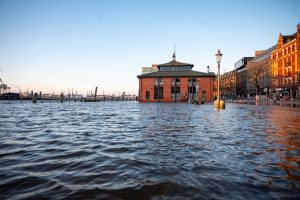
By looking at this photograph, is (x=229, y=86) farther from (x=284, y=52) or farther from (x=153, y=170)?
(x=153, y=170)

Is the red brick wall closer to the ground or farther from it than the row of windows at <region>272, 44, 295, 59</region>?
closer to the ground

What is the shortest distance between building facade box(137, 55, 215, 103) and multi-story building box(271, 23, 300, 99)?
19234mm

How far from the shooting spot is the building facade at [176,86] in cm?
4803

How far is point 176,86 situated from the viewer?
49281 millimetres

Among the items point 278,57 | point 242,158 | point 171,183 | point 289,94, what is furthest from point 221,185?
point 278,57

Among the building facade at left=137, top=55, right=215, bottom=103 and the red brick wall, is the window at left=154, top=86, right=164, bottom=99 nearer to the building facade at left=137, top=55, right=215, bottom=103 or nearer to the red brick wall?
the building facade at left=137, top=55, right=215, bottom=103

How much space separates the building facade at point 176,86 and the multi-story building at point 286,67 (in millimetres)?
19234

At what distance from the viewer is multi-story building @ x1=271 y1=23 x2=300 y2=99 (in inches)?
1694

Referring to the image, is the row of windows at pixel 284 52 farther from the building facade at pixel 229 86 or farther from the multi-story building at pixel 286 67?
the building facade at pixel 229 86

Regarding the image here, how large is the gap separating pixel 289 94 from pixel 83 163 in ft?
190

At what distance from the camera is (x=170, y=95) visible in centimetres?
4953

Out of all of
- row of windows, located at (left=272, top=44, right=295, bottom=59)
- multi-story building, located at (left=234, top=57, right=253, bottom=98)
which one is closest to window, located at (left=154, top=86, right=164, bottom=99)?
row of windows, located at (left=272, top=44, right=295, bottom=59)

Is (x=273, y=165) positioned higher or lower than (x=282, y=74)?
lower

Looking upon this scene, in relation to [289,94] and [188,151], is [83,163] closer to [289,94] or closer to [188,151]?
[188,151]
